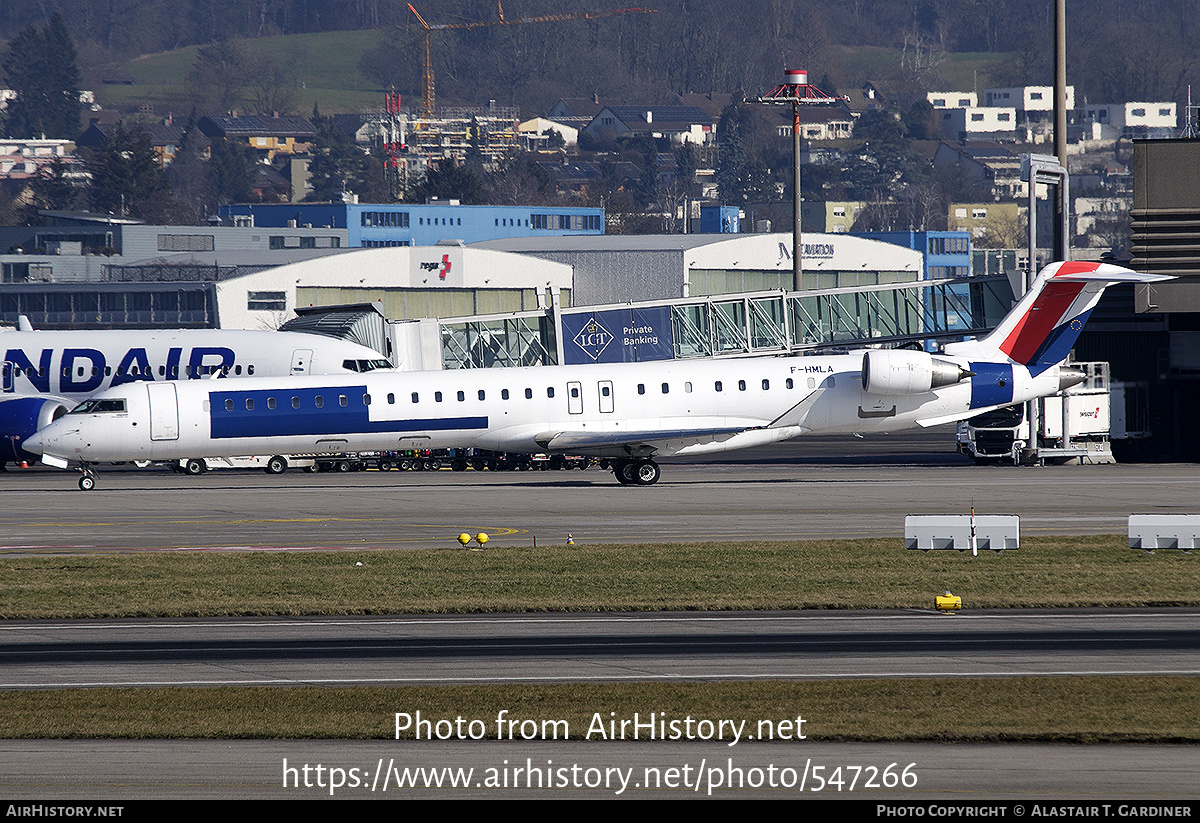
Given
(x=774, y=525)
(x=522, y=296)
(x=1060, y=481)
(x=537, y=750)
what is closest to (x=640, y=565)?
(x=774, y=525)

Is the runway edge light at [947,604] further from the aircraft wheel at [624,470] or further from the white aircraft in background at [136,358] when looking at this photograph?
the white aircraft in background at [136,358]

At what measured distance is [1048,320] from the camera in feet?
140

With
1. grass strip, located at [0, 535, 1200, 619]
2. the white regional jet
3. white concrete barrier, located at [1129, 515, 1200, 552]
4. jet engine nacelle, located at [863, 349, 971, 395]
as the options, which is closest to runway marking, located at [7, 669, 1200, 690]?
grass strip, located at [0, 535, 1200, 619]

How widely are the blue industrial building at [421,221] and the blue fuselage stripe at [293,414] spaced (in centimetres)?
11010

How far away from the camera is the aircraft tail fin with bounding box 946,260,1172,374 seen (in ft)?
140

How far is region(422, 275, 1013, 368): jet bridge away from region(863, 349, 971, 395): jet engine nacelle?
65.5 feet

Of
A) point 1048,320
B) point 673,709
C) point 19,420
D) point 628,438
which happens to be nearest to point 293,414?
point 628,438

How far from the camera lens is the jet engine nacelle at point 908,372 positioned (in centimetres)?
4078

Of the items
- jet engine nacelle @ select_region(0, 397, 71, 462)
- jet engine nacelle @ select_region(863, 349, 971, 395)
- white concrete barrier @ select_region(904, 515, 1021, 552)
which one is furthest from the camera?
jet engine nacelle @ select_region(0, 397, 71, 462)

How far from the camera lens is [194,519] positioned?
35.5 meters

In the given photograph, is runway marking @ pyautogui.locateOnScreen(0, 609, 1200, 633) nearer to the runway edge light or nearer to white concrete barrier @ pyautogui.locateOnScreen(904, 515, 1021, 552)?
the runway edge light

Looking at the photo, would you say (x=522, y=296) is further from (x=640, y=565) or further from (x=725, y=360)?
(x=640, y=565)

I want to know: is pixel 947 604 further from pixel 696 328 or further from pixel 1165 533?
pixel 696 328

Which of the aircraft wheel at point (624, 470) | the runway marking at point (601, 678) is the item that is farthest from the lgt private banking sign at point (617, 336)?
the runway marking at point (601, 678)
